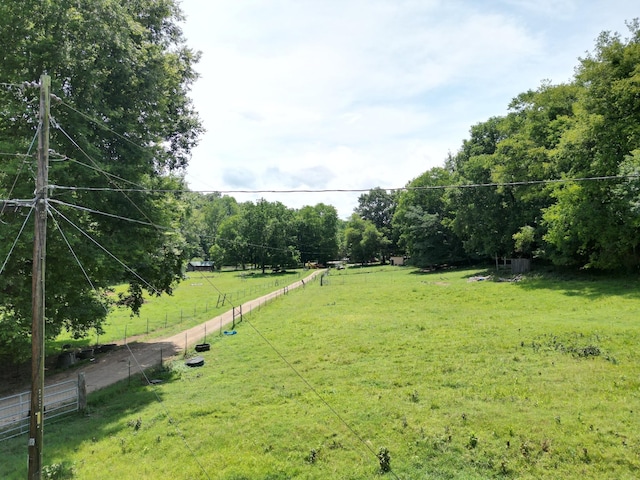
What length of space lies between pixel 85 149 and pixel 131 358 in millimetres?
11065

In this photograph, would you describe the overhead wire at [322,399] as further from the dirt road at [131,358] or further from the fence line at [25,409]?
the fence line at [25,409]

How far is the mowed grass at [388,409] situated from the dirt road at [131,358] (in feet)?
5.71

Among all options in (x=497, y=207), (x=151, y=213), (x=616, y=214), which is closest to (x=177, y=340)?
(x=151, y=213)

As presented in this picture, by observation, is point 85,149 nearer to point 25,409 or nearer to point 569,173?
point 25,409

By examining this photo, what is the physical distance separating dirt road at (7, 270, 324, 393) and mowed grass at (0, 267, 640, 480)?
1.74 meters

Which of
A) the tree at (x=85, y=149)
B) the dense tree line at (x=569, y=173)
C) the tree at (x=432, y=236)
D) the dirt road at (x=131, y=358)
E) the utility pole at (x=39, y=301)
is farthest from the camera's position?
the tree at (x=432, y=236)

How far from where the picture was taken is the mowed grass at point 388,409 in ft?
30.2

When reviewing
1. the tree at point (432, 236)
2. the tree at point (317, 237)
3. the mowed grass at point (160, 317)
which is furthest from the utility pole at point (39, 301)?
the tree at point (317, 237)

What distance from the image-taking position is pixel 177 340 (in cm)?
2430

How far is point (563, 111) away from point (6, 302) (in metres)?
44.1

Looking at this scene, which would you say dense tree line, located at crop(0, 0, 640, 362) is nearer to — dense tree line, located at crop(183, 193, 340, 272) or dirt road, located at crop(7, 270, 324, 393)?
dirt road, located at crop(7, 270, 324, 393)

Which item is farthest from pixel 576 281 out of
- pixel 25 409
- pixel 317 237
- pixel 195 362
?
pixel 317 237

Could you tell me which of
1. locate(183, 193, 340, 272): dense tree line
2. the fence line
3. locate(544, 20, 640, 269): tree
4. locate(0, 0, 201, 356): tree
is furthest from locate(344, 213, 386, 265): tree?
the fence line

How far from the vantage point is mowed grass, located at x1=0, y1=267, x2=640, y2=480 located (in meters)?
9.20
